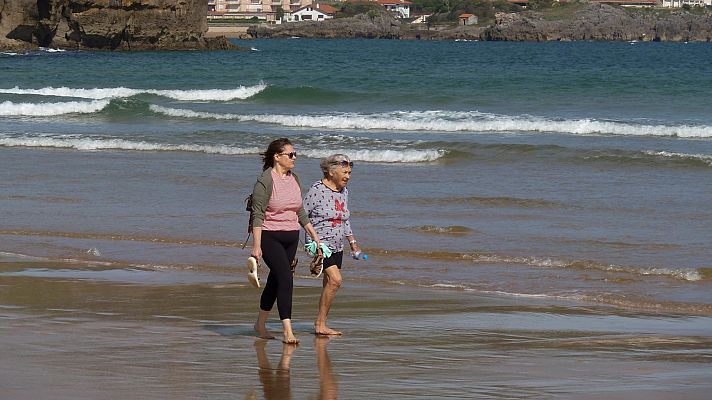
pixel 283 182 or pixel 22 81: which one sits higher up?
pixel 283 182

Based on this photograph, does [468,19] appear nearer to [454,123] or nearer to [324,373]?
[454,123]

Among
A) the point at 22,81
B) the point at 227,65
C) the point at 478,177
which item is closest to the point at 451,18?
the point at 227,65

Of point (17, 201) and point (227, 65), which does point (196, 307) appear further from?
point (227, 65)

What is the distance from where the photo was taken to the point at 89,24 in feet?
250

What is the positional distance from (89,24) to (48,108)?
4626 cm

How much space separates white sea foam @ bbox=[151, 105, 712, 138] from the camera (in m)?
25.5

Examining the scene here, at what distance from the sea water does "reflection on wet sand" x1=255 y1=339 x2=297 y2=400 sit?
297 centimetres

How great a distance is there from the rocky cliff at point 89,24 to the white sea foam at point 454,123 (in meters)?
47.1

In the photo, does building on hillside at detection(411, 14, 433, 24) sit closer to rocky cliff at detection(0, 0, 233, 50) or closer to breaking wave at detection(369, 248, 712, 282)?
rocky cliff at detection(0, 0, 233, 50)

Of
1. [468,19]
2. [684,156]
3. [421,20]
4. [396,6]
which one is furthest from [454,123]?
[396,6]

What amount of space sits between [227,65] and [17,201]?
152 feet

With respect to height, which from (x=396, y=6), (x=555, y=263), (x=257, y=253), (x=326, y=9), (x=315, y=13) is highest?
(x=257, y=253)

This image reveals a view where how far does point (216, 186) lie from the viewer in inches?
657

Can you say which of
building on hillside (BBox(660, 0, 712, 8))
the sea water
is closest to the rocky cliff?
the sea water
